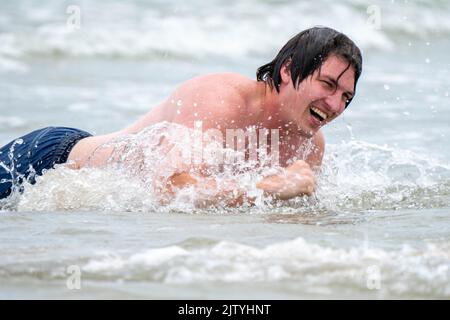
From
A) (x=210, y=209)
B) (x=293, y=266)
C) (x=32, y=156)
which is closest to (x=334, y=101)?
(x=210, y=209)

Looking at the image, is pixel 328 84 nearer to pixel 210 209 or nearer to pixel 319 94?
pixel 319 94

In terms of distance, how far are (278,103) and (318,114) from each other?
0.25 m

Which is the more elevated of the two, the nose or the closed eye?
the closed eye

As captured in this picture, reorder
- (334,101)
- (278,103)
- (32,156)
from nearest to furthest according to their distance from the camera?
1. (334,101)
2. (278,103)
3. (32,156)

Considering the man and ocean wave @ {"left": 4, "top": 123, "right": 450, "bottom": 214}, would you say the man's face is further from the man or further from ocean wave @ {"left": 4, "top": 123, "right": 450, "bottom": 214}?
ocean wave @ {"left": 4, "top": 123, "right": 450, "bottom": 214}

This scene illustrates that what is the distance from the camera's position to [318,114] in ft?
17.9

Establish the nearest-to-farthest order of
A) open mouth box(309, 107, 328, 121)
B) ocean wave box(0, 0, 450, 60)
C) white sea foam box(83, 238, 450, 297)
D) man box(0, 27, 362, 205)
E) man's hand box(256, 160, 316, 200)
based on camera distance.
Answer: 1. white sea foam box(83, 238, 450, 297)
2. man's hand box(256, 160, 316, 200)
3. man box(0, 27, 362, 205)
4. open mouth box(309, 107, 328, 121)
5. ocean wave box(0, 0, 450, 60)

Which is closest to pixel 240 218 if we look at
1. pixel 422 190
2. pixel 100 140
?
pixel 100 140

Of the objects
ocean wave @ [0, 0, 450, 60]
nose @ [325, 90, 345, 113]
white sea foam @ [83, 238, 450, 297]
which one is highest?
ocean wave @ [0, 0, 450, 60]

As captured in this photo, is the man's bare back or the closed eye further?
the closed eye

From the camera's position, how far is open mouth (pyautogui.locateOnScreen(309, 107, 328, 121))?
5.42 m

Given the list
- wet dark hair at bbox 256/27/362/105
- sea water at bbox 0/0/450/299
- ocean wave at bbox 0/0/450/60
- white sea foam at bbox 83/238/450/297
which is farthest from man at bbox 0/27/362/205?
ocean wave at bbox 0/0/450/60

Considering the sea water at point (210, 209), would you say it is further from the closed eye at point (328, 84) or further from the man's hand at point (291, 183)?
the closed eye at point (328, 84)

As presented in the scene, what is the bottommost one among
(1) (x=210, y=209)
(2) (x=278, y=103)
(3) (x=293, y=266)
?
(3) (x=293, y=266)
